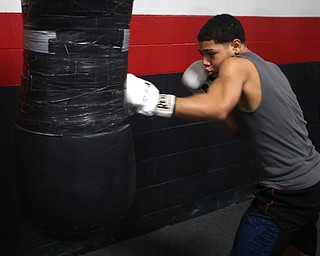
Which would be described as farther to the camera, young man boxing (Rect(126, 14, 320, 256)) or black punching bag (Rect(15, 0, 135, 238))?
young man boxing (Rect(126, 14, 320, 256))

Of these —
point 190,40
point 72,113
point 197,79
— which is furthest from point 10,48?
point 190,40

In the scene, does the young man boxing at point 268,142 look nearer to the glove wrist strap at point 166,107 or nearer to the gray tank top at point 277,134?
the gray tank top at point 277,134

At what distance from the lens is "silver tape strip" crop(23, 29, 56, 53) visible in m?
1.61

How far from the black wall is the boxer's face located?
967 millimetres

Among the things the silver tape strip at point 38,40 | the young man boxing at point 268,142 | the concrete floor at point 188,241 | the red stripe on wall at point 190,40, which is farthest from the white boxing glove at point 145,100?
the concrete floor at point 188,241

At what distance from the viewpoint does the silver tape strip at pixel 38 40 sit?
5.28 ft

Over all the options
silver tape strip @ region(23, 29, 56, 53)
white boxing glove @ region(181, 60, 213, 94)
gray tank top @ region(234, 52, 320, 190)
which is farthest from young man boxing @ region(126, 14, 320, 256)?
silver tape strip @ region(23, 29, 56, 53)

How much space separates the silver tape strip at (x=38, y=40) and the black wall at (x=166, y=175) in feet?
2.88

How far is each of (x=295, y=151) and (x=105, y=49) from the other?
889 millimetres

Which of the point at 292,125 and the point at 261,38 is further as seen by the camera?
the point at 261,38

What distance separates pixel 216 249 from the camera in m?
3.10

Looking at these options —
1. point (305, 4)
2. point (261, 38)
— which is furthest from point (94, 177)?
point (305, 4)

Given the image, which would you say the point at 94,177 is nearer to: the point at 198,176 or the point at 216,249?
the point at 216,249

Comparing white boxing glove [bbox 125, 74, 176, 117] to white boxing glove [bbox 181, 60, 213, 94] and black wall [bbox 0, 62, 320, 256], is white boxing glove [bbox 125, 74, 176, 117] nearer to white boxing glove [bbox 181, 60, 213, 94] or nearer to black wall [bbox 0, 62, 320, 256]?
white boxing glove [bbox 181, 60, 213, 94]
